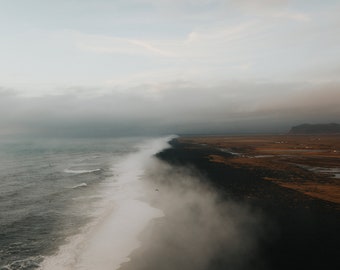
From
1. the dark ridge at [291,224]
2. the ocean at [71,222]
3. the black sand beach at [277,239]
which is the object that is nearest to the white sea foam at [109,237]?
the ocean at [71,222]

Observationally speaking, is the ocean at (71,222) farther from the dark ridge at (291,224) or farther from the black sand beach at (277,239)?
the dark ridge at (291,224)

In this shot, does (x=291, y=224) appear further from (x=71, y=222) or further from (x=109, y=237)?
(x=71, y=222)

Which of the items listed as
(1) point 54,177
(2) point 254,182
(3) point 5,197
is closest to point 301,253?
(2) point 254,182

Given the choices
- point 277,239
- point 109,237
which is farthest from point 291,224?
point 109,237

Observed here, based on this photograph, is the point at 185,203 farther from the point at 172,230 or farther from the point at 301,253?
the point at 301,253

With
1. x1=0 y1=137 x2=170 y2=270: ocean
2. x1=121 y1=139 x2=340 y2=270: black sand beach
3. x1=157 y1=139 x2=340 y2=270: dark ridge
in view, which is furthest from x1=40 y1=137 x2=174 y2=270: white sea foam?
x1=157 y1=139 x2=340 y2=270: dark ridge

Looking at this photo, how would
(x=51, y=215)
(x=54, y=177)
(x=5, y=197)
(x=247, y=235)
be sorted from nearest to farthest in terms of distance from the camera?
(x=247, y=235) < (x=51, y=215) < (x=5, y=197) < (x=54, y=177)

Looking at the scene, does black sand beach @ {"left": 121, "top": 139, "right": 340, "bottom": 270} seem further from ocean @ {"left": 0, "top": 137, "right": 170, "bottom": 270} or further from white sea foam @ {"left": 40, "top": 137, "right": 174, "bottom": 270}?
ocean @ {"left": 0, "top": 137, "right": 170, "bottom": 270}
